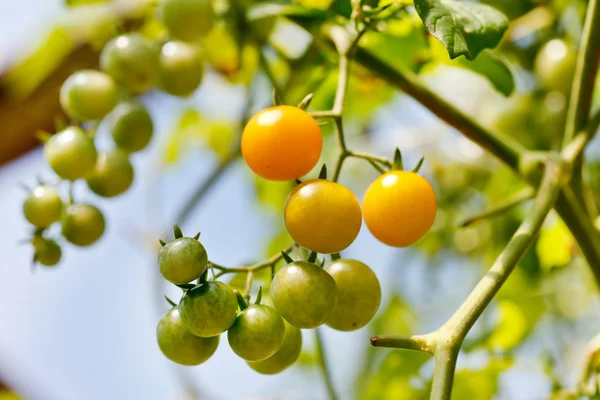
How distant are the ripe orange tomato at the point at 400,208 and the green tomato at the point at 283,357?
0.09m

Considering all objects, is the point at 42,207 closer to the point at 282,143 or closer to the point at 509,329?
the point at 282,143

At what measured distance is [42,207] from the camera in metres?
0.56

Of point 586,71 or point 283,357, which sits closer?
point 283,357

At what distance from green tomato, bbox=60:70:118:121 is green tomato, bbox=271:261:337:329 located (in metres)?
0.29

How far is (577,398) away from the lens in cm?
59

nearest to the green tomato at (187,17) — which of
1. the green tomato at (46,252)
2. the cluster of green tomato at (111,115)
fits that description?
the cluster of green tomato at (111,115)

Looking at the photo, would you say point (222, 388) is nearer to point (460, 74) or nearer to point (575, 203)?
point (460, 74)

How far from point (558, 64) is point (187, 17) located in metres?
0.46

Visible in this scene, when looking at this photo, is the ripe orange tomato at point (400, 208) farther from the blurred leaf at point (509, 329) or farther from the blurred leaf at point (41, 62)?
the blurred leaf at point (41, 62)

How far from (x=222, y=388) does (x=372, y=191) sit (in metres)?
0.99

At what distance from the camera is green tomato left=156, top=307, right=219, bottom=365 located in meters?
0.41

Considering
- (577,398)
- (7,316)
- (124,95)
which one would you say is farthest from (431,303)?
(7,316)

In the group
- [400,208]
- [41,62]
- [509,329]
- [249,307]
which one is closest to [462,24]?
[400,208]

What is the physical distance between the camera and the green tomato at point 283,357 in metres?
0.44
